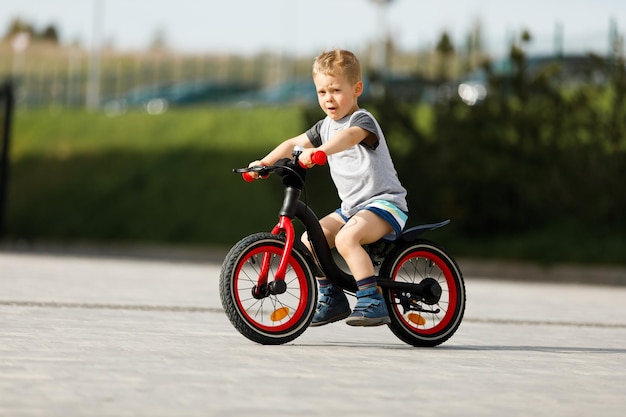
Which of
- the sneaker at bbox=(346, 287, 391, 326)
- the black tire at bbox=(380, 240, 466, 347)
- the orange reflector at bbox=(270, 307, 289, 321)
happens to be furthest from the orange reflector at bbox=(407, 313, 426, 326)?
the orange reflector at bbox=(270, 307, 289, 321)

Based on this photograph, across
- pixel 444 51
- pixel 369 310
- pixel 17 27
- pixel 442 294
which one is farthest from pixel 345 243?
pixel 17 27

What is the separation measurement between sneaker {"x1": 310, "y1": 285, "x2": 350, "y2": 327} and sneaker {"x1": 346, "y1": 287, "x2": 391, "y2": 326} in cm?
21

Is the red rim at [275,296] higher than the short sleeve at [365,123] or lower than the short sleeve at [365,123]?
lower

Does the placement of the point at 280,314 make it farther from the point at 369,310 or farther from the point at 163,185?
the point at 163,185

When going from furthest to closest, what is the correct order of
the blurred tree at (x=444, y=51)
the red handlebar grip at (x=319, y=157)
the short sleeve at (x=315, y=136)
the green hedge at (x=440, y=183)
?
the blurred tree at (x=444, y=51), the green hedge at (x=440, y=183), the short sleeve at (x=315, y=136), the red handlebar grip at (x=319, y=157)

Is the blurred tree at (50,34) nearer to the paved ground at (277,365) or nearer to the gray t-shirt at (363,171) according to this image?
the paved ground at (277,365)

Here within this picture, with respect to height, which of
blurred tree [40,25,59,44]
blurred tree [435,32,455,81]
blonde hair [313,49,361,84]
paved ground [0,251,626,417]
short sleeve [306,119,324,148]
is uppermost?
blurred tree [40,25,59,44]

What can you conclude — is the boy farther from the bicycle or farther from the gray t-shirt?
the bicycle

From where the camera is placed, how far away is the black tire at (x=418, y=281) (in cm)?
848

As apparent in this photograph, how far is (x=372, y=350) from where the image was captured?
8.27 meters

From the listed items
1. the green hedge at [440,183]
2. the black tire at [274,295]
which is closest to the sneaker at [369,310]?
the black tire at [274,295]

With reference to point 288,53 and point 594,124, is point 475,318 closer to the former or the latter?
point 594,124

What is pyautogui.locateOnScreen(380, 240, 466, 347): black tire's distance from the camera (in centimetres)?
848

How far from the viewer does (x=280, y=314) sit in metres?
8.19
